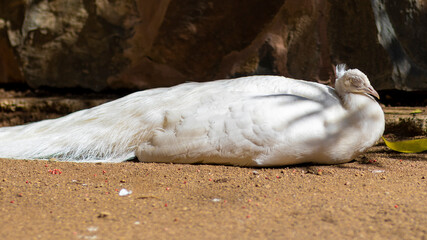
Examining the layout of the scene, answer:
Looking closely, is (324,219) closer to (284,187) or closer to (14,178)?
(284,187)

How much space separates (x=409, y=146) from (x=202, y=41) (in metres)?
2.34

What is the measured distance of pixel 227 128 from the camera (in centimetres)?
302

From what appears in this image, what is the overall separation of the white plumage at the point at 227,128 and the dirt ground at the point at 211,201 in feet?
0.39

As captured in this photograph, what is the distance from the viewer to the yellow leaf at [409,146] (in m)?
3.47

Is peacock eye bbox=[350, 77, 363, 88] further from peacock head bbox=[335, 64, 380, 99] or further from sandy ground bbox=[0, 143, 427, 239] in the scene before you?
sandy ground bbox=[0, 143, 427, 239]

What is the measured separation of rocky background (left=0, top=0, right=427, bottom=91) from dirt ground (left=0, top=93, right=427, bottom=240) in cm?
154

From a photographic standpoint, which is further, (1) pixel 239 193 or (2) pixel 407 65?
(2) pixel 407 65

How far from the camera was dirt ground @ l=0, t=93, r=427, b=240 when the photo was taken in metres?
1.91

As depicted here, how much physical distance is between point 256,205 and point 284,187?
40 centimetres

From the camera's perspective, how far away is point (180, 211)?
2.18 m

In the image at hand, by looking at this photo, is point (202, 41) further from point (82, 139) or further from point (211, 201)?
point (211, 201)

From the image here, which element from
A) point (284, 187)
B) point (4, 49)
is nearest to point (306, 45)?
point (284, 187)

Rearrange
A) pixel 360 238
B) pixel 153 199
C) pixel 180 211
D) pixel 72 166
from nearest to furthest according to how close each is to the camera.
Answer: pixel 360 238 < pixel 180 211 < pixel 153 199 < pixel 72 166

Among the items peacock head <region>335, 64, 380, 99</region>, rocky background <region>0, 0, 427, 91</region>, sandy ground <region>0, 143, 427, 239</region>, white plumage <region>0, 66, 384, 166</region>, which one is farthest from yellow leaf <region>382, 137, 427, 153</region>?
rocky background <region>0, 0, 427, 91</region>
